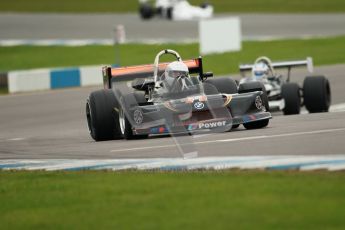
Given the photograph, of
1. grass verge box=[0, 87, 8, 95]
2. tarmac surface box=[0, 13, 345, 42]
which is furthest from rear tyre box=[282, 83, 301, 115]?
tarmac surface box=[0, 13, 345, 42]

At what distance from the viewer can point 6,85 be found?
28.5m

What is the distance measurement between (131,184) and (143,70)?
714cm

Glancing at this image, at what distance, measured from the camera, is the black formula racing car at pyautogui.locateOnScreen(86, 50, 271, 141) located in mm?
14414

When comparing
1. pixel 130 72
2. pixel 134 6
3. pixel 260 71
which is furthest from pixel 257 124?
pixel 134 6

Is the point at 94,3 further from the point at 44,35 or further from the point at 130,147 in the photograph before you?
the point at 130,147

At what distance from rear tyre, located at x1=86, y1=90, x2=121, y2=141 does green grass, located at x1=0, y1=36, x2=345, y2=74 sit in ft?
46.9

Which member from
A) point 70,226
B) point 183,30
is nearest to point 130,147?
point 70,226

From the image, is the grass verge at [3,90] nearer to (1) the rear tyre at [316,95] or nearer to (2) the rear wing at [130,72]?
(1) the rear tyre at [316,95]

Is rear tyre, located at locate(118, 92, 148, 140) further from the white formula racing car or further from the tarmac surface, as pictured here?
the white formula racing car

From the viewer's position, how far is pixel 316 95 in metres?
20.0

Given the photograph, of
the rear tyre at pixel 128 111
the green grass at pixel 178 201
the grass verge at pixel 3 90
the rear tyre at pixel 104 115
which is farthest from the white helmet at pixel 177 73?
the grass verge at pixel 3 90

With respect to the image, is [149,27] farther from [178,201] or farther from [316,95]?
[178,201]

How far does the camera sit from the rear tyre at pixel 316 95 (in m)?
20.0

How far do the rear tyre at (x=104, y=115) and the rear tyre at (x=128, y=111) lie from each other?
0.38 m
